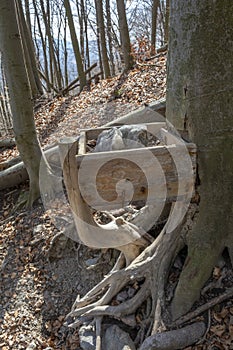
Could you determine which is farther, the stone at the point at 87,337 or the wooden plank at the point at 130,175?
the stone at the point at 87,337

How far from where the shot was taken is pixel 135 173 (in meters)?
Result: 1.92

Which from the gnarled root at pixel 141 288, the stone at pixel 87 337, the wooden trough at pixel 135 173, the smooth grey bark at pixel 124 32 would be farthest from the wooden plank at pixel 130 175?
the smooth grey bark at pixel 124 32

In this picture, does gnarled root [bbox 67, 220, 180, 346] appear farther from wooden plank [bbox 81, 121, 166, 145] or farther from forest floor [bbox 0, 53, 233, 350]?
wooden plank [bbox 81, 121, 166, 145]

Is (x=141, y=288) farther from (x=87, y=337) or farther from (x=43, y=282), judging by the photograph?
(x=43, y=282)

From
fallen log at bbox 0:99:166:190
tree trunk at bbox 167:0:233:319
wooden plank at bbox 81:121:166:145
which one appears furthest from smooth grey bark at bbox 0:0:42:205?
tree trunk at bbox 167:0:233:319

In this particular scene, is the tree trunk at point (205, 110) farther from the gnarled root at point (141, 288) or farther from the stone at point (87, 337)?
the stone at point (87, 337)

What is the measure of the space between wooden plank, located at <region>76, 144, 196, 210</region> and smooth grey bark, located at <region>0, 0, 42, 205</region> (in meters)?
2.81

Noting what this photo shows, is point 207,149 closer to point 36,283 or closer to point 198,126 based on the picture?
point 198,126

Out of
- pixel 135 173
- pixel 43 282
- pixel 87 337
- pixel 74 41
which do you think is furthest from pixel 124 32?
pixel 87 337

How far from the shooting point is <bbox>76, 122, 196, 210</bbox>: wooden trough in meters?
1.85

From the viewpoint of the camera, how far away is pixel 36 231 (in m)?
4.16

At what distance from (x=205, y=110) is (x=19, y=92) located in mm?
3049

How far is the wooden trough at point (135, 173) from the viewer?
6.08 feet

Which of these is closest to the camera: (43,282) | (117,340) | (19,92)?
(117,340)
